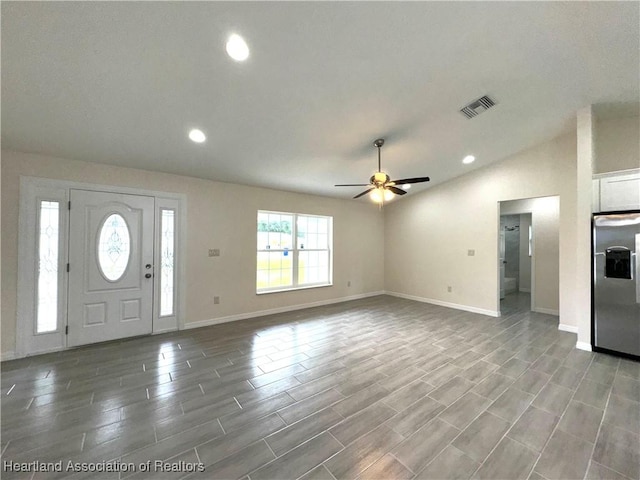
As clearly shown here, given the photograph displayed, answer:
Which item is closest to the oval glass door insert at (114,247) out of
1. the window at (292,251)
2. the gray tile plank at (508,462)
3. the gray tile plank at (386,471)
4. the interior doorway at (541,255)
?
the window at (292,251)

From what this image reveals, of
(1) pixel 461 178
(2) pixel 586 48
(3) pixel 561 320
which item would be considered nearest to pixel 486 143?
(1) pixel 461 178

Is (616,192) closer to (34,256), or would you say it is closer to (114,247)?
(114,247)

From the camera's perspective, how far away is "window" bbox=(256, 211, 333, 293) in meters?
5.24

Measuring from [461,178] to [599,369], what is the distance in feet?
12.9

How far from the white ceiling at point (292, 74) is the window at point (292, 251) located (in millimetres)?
1823

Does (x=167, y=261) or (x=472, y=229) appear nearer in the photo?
(x=167, y=261)

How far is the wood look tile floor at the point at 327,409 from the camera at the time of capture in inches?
64.4

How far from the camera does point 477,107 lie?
324 cm

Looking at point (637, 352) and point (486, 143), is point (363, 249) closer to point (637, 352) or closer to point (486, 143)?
point (486, 143)

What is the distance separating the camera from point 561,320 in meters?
4.24

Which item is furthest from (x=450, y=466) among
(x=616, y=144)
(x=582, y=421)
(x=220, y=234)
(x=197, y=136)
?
(x=616, y=144)

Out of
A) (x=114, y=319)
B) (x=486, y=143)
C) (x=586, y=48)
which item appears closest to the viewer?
(x=586, y=48)

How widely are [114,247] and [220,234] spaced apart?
152cm

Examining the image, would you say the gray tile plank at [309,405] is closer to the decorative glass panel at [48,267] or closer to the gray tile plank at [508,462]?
the gray tile plank at [508,462]
